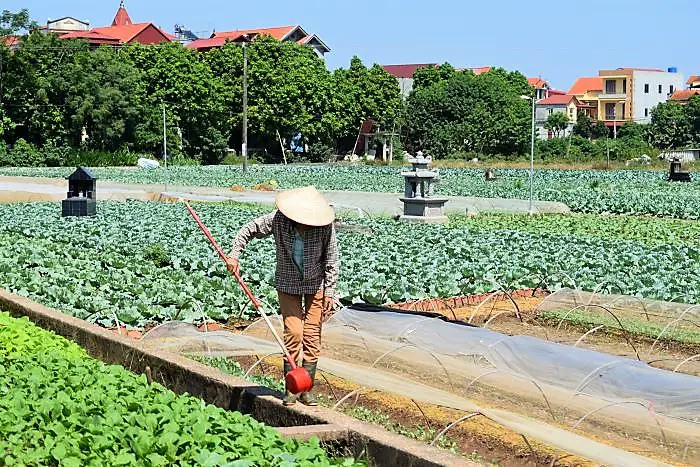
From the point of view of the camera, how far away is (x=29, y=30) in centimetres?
7075

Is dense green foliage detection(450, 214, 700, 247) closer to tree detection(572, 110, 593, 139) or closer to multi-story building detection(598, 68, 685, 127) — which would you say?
tree detection(572, 110, 593, 139)

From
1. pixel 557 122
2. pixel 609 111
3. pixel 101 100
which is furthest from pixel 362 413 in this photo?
pixel 609 111

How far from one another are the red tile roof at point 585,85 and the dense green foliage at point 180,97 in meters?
56.9

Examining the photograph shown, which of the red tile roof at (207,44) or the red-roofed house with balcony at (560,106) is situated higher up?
the red tile roof at (207,44)

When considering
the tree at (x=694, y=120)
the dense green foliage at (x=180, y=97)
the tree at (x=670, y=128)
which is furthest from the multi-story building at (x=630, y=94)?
the dense green foliage at (x=180, y=97)

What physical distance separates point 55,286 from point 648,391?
8.12 metres

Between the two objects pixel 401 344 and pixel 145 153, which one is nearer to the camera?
pixel 401 344

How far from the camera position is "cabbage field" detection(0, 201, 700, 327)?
513 inches

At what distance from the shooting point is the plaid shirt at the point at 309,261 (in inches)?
307

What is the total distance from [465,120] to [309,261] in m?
77.2

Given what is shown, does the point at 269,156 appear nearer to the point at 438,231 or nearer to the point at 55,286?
the point at 438,231

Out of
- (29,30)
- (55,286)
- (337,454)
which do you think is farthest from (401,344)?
(29,30)

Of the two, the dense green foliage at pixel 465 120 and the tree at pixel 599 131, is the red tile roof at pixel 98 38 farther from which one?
the tree at pixel 599 131

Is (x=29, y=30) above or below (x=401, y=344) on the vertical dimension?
above
